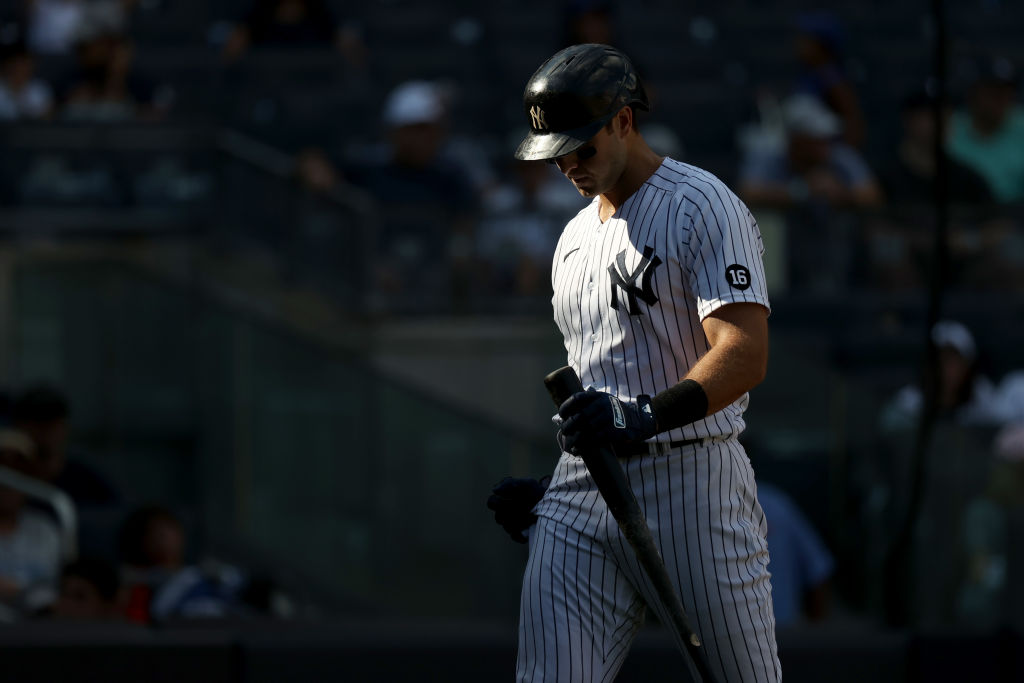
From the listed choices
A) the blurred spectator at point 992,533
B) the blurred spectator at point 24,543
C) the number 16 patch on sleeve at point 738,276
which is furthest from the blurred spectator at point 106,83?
the number 16 patch on sleeve at point 738,276

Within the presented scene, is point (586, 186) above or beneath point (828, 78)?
beneath

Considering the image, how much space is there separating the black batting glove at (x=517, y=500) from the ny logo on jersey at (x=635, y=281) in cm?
50

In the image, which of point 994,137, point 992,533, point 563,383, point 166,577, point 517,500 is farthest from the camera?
point 994,137

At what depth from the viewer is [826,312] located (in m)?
8.23

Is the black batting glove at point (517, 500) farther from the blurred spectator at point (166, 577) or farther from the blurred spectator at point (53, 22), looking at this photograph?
the blurred spectator at point (53, 22)

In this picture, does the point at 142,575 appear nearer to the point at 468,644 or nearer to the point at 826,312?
the point at 468,644

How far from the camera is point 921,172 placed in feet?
29.5

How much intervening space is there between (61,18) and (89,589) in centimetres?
575

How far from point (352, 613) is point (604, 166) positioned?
15.9 feet

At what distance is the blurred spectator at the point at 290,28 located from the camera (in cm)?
1071

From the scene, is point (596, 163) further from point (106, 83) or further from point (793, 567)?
point (106, 83)

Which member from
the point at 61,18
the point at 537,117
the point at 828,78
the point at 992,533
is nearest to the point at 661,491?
the point at 537,117

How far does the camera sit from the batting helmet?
3.14 metres

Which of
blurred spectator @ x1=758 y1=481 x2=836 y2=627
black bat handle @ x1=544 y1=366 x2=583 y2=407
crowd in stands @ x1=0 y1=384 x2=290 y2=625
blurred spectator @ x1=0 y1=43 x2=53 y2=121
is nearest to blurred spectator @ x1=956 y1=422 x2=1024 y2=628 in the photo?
blurred spectator @ x1=758 y1=481 x2=836 y2=627
